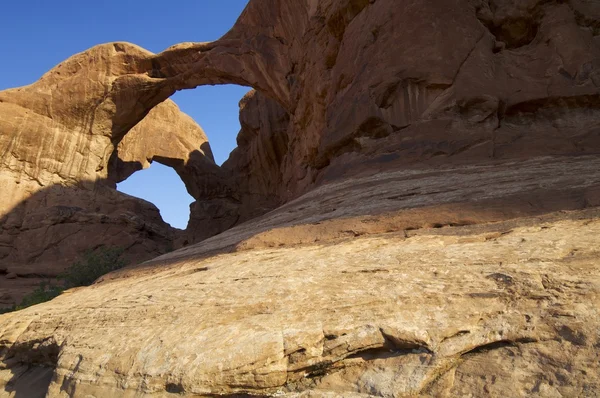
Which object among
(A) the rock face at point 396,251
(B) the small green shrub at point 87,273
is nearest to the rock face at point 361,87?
(A) the rock face at point 396,251

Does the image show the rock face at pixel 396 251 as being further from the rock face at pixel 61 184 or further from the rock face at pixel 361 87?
the rock face at pixel 61 184

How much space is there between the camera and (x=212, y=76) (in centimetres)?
1938

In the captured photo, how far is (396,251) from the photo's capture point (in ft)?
11.9

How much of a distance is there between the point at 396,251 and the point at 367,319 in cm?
104

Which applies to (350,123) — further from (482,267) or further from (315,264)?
(482,267)

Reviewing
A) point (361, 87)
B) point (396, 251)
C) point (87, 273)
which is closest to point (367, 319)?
point (396, 251)

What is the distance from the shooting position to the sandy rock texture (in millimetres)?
2287

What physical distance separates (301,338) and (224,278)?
1.44 metres

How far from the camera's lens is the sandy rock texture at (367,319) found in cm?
229

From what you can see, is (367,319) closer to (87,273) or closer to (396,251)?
(396,251)

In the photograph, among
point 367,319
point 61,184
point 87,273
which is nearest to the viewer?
point 367,319

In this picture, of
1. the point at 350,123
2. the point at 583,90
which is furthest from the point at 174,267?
the point at 583,90

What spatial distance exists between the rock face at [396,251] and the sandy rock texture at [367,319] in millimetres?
12

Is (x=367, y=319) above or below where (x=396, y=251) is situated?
below
